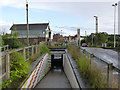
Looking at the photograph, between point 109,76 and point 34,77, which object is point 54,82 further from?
point 109,76

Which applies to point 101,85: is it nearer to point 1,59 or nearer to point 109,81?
point 109,81

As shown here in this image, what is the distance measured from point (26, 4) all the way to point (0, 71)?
1628 centimetres

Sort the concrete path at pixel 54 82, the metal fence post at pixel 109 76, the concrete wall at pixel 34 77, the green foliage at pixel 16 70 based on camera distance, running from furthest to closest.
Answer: the concrete path at pixel 54 82
the concrete wall at pixel 34 77
the green foliage at pixel 16 70
the metal fence post at pixel 109 76

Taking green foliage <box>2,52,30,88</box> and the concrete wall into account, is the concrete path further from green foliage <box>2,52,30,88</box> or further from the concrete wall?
green foliage <box>2,52,30,88</box>

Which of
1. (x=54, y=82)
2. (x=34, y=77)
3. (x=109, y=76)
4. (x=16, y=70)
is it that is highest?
(x=109, y=76)

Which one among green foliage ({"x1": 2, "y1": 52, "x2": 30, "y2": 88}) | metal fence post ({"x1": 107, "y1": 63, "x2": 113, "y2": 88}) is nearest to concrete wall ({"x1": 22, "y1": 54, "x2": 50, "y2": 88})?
green foliage ({"x1": 2, "y1": 52, "x2": 30, "y2": 88})

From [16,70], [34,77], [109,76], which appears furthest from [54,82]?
[109,76]

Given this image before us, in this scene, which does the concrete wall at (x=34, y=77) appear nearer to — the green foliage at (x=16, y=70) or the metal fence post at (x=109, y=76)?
the green foliage at (x=16, y=70)

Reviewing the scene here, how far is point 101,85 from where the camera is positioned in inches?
152

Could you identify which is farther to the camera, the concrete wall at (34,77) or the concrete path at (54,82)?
the concrete path at (54,82)

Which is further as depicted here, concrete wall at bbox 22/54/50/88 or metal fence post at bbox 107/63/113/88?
concrete wall at bbox 22/54/50/88

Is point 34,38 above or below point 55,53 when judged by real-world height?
above

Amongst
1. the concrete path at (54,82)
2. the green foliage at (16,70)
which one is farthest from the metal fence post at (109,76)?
the concrete path at (54,82)

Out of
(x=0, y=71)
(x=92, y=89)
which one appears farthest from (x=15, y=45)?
(x=92, y=89)
